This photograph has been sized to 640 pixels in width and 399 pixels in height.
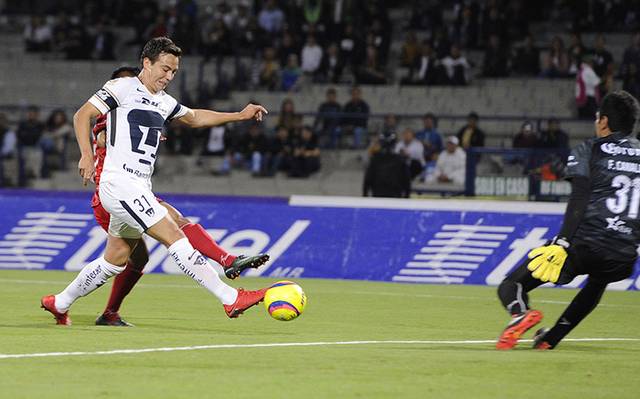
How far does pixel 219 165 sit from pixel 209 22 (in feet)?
24.6

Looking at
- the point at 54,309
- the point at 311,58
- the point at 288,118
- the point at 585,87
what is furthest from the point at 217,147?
the point at 54,309

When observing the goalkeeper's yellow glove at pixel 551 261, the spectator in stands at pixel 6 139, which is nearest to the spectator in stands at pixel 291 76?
the spectator in stands at pixel 6 139

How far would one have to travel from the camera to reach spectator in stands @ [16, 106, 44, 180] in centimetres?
2636

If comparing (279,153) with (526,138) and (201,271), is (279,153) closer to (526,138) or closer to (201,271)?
(526,138)

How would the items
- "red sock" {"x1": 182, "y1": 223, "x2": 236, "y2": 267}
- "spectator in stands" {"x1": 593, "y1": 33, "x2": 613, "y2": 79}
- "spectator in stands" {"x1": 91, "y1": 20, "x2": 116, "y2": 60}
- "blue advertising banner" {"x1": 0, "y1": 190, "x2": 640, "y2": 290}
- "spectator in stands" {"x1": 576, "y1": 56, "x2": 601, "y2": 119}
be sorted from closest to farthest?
"red sock" {"x1": 182, "y1": 223, "x2": 236, "y2": 267}, "blue advertising banner" {"x1": 0, "y1": 190, "x2": 640, "y2": 290}, "spectator in stands" {"x1": 576, "y1": 56, "x2": 601, "y2": 119}, "spectator in stands" {"x1": 593, "y1": 33, "x2": 613, "y2": 79}, "spectator in stands" {"x1": 91, "y1": 20, "x2": 116, "y2": 60}

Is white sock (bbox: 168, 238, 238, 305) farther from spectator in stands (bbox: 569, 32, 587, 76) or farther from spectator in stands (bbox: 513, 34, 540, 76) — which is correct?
spectator in stands (bbox: 513, 34, 540, 76)

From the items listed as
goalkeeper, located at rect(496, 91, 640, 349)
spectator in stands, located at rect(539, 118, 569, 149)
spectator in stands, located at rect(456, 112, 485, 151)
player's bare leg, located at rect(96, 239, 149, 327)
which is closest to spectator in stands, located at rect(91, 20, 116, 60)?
spectator in stands, located at rect(456, 112, 485, 151)

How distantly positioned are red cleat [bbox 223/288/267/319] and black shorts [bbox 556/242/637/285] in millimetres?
2367

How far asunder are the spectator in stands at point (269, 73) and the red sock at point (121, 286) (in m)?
16.8

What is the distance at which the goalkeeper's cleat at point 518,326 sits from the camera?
9250 millimetres

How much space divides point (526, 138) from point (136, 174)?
13.4 metres

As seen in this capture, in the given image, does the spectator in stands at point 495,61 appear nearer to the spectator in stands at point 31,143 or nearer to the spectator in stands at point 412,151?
the spectator in stands at point 412,151

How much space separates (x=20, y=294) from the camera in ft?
48.5

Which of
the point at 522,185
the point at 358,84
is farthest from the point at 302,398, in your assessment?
the point at 358,84
